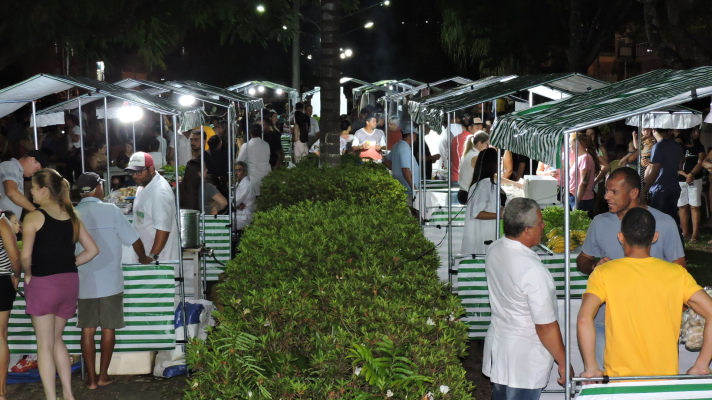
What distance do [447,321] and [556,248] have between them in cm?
429

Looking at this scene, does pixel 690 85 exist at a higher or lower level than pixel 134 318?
higher

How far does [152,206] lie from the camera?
831 centimetres

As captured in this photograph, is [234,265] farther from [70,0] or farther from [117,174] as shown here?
[70,0]

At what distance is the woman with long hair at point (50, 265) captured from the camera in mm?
6562

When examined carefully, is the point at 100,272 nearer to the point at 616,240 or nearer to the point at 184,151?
the point at 616,240

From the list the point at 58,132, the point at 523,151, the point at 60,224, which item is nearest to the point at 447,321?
the point at 523,151

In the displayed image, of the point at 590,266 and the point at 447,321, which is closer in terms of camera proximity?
the point at 447,321

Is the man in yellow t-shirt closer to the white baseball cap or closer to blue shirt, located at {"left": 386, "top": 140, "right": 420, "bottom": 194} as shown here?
the white baseball cap

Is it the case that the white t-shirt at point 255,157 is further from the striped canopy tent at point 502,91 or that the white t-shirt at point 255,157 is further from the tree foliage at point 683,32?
the tree foliage at point 683,32

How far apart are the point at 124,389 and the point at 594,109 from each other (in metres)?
4.98

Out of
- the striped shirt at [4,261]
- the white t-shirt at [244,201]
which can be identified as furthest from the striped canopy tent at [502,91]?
the striped shirt at [4,261]

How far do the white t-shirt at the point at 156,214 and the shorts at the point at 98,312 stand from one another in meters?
1.08

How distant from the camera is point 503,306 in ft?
16.2

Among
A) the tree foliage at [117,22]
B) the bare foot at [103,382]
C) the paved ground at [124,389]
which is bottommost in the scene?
the paved ground at [124,389]
